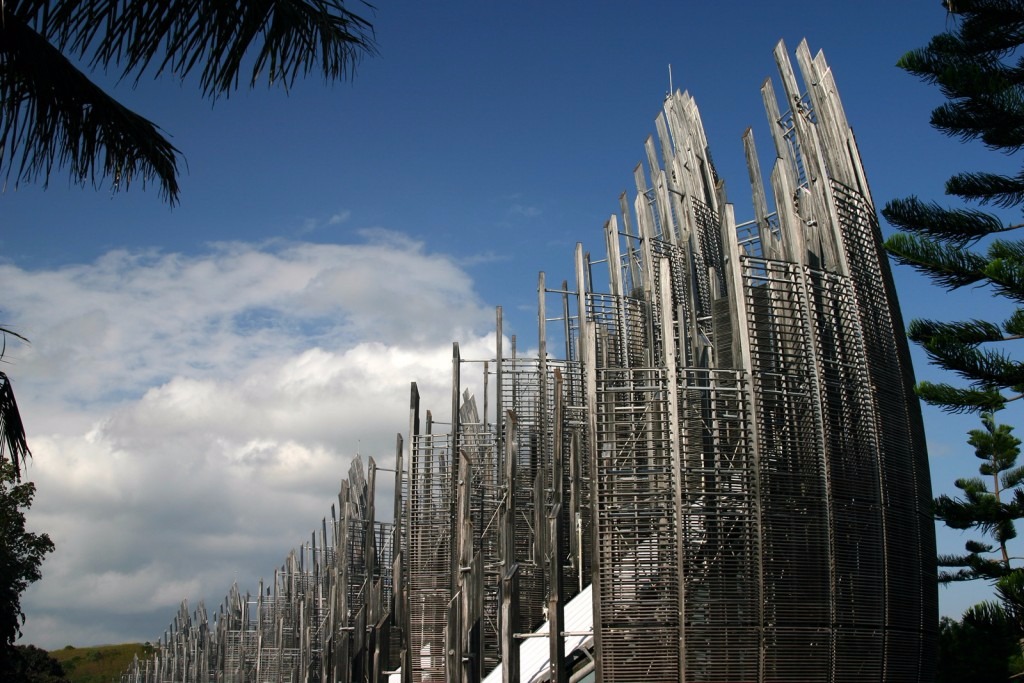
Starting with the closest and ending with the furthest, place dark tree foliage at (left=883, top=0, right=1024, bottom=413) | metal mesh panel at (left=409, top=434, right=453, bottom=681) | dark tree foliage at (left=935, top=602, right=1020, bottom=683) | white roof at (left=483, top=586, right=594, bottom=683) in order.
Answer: dark tree foliage at (left=883, top=0, right=1024, bottom=413) < white roof at (left=483, top=586, right=594, bottom=683) < dark tree foliage at (left=935, top=602, right=1020, bottom=683) < metal mesh panel at (left=409, top=434, right=453, bottom=681)

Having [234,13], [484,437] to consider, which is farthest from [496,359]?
[234,13]

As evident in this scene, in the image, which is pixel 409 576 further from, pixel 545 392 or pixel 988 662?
pixel 988 662

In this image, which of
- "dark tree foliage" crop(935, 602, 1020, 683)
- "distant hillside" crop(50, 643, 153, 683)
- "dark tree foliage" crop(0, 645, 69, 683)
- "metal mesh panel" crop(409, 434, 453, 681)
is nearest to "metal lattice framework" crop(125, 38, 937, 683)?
"metal mesh panel" crop(409, 434, 453, 681)

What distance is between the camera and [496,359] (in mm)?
19016

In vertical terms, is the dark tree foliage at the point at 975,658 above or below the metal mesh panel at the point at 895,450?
below

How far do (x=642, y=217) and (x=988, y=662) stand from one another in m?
8.69

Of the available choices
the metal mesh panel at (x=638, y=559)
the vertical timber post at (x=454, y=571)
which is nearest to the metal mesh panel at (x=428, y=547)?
the vertical timber post at (x=454, y=571)

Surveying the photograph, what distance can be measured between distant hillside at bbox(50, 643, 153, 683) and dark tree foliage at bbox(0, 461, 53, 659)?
103 feet

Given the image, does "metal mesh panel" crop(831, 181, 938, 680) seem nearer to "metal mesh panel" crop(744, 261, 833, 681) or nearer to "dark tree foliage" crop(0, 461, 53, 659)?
"metal mesh panel" crop(744, 261, 833, 681)

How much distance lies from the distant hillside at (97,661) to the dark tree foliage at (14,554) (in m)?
31.4

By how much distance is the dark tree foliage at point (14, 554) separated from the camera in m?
20.3

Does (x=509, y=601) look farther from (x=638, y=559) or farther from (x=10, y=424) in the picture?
(x=10, y=424)

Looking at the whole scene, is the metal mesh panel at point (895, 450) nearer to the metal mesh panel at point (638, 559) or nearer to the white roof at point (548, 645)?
the metal mesh panel at point (638, 559)

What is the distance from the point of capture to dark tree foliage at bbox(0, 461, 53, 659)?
20.3m
